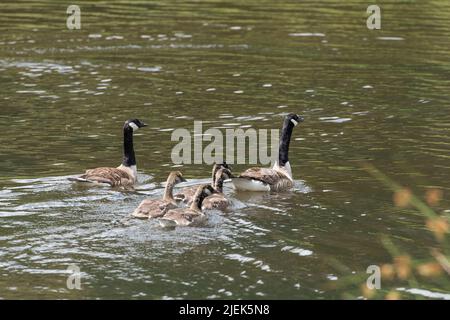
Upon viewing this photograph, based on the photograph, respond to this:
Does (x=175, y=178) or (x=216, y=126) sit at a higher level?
(x=175, y=178)

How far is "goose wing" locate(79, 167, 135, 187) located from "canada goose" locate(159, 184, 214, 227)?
7.39 feet

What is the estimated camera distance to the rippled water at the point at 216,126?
13227 millimetres

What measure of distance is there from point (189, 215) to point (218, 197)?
1.30 meters

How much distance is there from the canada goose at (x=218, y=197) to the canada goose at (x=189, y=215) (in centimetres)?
34

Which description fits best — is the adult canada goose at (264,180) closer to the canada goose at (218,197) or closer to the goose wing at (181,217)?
the canada goose at (218,197)

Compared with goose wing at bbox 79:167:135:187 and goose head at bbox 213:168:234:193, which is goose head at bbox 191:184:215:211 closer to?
goose head at bbox 213:168:234:193

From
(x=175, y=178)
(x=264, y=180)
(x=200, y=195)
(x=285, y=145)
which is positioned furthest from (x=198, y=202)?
(x=285, y=145)

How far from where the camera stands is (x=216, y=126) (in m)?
21.5

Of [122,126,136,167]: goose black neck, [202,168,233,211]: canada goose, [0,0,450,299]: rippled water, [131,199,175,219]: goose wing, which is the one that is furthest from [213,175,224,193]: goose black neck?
[122,126,136,167]: goose black neck

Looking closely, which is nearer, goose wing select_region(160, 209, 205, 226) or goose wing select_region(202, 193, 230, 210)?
goose wing select_region(160, 209, 205, 226)

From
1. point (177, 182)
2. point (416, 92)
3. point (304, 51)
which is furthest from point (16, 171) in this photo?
point (304, 51)

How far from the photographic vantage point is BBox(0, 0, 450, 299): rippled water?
13.2m

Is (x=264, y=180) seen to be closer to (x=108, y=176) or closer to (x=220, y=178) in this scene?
(x=220, y=178)

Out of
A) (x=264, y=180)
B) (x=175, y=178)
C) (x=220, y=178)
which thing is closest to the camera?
(x=175, y=178)
